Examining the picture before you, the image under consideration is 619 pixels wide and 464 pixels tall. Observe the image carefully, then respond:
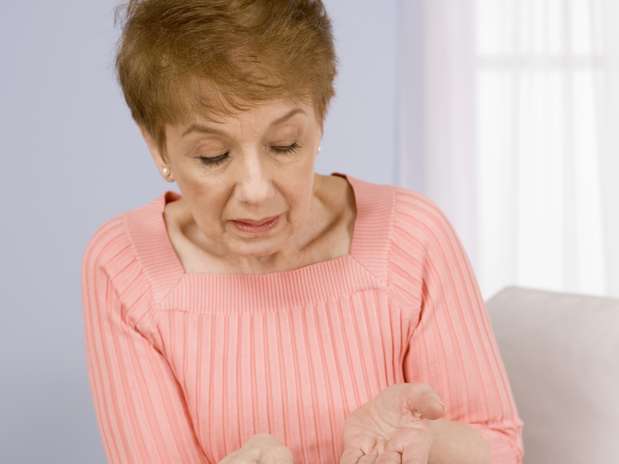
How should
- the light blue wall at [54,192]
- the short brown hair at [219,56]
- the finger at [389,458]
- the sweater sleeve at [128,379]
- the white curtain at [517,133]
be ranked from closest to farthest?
the finger at [389,458] → the short brown hair at [219,56] → the sweater sleeve at [128,379] → the light blue wall at [54,192] → the white curtain at [517,133]

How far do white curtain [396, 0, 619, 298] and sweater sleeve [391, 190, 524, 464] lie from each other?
166 centimetres

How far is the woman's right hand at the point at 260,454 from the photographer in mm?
1016

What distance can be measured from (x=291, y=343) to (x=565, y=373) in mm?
443

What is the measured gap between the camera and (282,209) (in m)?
1.11

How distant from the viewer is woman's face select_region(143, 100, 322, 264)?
1046 millimetres

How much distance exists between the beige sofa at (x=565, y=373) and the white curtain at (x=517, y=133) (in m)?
1.40

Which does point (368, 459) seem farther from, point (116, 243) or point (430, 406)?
point (116, 243)

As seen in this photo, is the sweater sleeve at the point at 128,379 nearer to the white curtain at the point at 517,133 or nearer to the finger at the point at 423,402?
the finger at the point at 423,402

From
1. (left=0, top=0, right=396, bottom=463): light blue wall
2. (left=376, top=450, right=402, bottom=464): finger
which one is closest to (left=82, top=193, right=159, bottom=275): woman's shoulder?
(left=376, top=450, right=402, bottom=464): finger

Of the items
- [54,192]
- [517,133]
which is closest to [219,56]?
[54,192]

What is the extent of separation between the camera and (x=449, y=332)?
126 cm

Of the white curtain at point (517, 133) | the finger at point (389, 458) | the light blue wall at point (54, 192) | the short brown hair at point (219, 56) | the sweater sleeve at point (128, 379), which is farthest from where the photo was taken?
the white curtain at point (517, 133)

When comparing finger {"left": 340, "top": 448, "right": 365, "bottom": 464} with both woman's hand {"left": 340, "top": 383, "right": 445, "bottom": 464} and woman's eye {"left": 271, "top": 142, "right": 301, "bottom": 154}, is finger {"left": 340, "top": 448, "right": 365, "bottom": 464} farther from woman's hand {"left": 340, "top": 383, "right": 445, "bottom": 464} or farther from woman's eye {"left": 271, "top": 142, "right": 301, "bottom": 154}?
woman's eye {"left": 271, "top": 142, "right": 301, "bottom": 154}

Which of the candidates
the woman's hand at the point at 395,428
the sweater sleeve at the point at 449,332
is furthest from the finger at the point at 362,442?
the sweater sleeve at the point at 449,332
